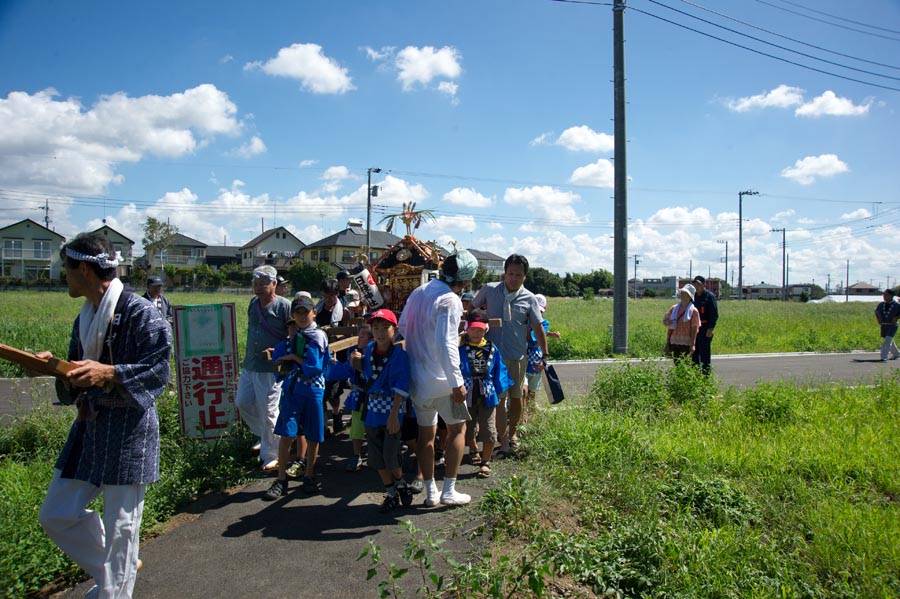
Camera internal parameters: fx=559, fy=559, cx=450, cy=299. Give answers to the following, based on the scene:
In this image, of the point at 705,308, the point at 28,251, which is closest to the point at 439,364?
the point at 705,308

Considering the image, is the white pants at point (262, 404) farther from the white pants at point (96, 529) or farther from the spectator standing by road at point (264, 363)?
the white pants at point (96, 529)

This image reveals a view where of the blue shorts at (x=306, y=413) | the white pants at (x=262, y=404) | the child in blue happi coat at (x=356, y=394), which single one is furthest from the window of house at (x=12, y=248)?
the blue shorts at (x=306, y=413)

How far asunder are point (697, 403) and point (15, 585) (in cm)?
693

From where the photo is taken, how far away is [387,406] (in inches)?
176

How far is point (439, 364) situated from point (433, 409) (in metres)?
0.40

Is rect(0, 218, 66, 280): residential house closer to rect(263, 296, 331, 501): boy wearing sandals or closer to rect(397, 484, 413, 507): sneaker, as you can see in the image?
rect(263, 296, 331, 501): boy wearing sandals

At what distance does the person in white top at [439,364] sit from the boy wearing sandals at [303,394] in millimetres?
908

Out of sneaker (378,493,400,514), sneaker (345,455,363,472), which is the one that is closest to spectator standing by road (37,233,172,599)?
sneaker (378,493,400,514)

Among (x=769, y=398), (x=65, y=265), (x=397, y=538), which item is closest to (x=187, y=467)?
(x=397, y=538)

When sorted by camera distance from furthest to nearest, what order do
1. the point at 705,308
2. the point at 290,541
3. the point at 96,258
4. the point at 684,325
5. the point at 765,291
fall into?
the point at 765,291 → the point at 705,308 → the point at 684,325 → the point at 290,541 → the point at 96,258

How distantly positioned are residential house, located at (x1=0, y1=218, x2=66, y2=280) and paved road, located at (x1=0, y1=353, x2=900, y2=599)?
2511 inches

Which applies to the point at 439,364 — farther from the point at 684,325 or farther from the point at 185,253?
the point at 185,253

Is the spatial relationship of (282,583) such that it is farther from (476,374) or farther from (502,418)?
(502,418)

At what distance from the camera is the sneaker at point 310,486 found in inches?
189
